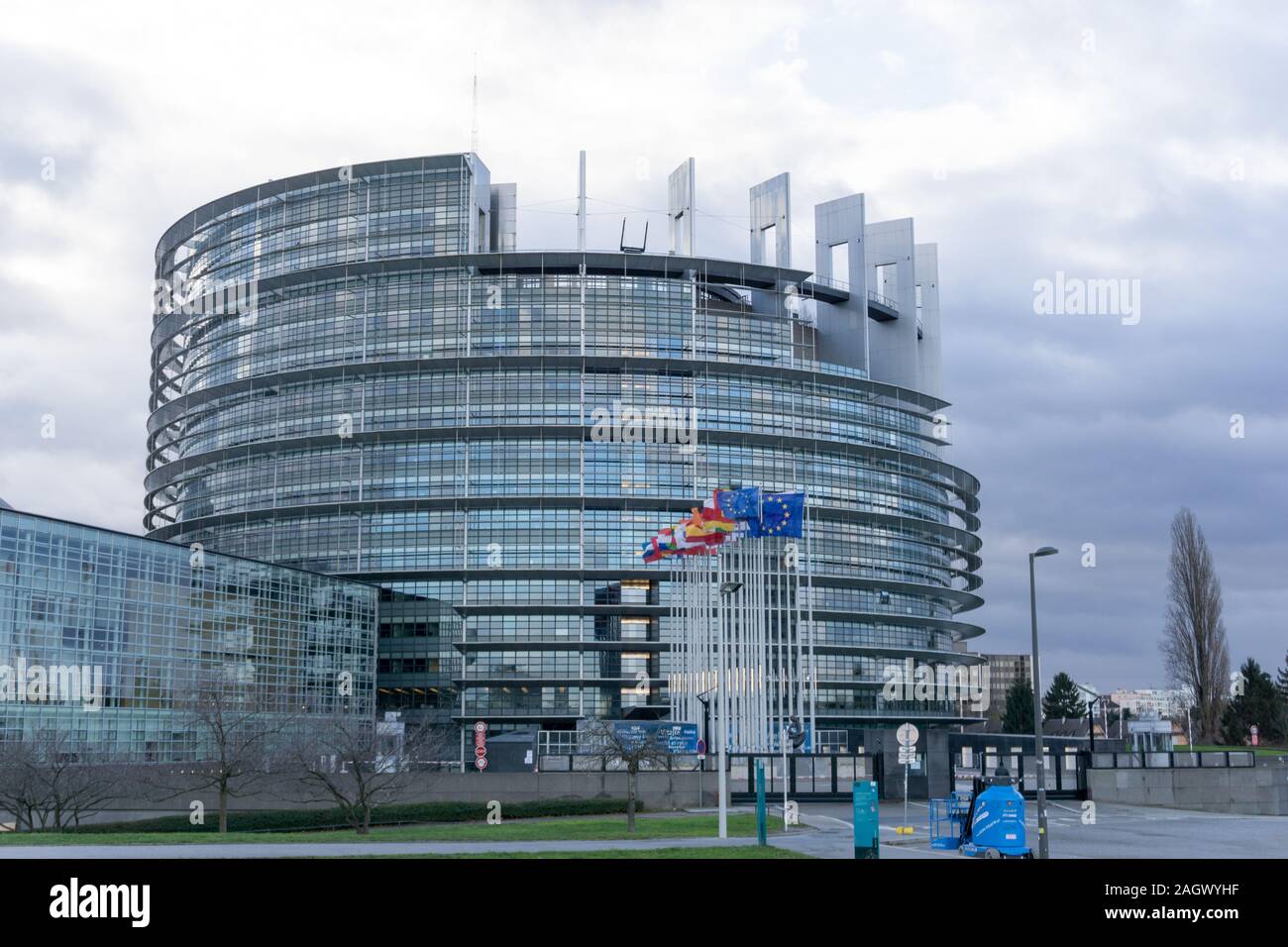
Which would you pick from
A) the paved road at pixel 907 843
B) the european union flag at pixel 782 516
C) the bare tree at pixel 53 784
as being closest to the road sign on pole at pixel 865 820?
the paved road at pixel 907 843

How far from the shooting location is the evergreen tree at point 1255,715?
404ft

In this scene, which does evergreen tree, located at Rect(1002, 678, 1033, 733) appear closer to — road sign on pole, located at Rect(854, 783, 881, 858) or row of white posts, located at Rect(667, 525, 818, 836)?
row of white posts, located at Rect(667, 525, 818, 836)

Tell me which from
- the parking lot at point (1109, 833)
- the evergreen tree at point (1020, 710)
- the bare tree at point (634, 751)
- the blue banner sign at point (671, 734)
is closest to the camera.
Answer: the parking lot at point (1109, 833)

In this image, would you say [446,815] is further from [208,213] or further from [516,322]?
[208,213]

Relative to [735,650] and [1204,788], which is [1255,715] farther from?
[735,650]

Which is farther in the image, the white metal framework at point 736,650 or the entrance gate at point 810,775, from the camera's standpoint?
the white metal framework at point 736,650

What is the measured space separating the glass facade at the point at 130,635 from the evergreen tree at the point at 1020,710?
86090 mm

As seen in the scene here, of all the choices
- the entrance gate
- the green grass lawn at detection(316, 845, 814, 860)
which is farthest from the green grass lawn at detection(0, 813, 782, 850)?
the entrance gate

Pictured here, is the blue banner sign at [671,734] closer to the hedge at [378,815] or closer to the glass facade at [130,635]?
the hedge at [378,815]

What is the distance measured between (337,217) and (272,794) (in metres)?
74.2

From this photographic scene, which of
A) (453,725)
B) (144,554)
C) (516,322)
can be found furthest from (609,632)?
(144,554)

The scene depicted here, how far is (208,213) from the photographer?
13162 centimetres

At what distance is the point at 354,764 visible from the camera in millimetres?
50969

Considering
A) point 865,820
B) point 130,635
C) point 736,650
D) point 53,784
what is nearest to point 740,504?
point 736,650
